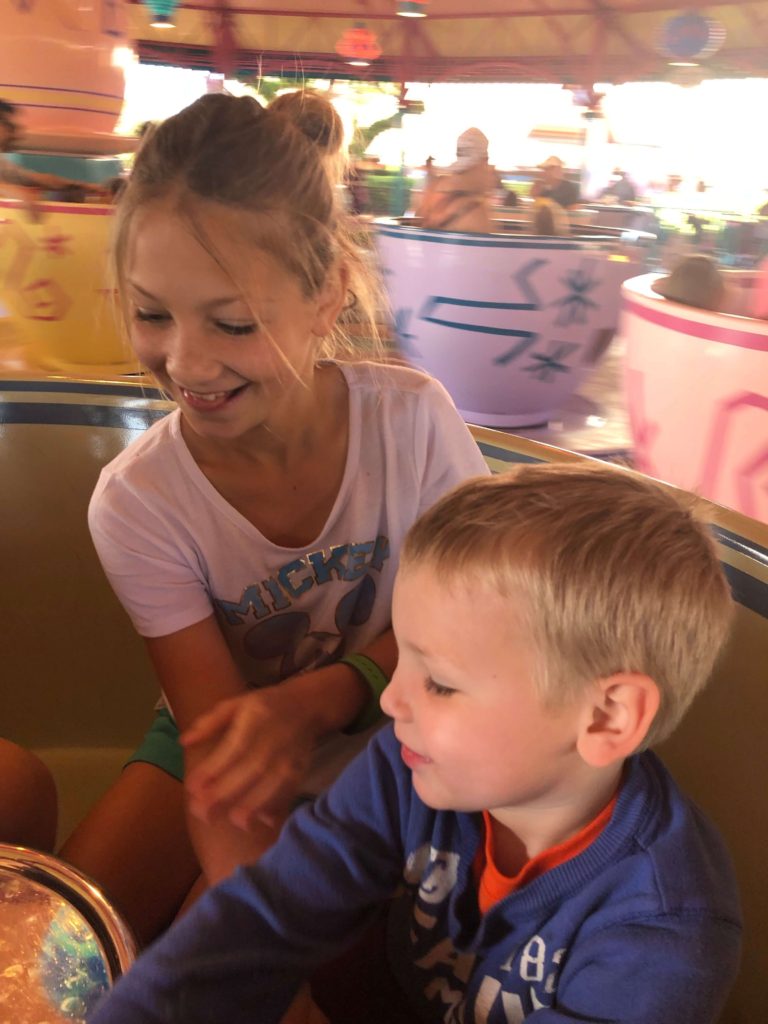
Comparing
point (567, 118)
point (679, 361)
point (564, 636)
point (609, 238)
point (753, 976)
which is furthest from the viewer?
point (567, 118)

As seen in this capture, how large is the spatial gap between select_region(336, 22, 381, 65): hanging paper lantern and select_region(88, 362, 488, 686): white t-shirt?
860 mm

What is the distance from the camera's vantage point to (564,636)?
32 cm

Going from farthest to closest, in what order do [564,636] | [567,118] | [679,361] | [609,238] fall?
[567,118], [609,238], [679,361], [564,636]

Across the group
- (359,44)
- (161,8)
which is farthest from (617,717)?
(359,44)

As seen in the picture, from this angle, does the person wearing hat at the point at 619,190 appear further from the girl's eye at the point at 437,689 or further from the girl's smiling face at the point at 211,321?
the girl's eye at the point at 437,689

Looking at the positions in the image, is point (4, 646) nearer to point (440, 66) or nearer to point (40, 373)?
point (40, 373)

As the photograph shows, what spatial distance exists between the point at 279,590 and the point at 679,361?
415 mm

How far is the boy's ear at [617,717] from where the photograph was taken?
1.05 ft

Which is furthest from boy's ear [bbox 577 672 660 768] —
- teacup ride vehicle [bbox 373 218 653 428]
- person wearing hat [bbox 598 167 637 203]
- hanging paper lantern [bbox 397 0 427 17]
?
person wearing hat [bbox 598 167 637 203]

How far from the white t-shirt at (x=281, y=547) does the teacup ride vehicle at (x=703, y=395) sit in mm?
211

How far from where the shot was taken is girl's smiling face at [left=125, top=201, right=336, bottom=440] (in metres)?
0.43

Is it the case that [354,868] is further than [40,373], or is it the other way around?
[40,373]

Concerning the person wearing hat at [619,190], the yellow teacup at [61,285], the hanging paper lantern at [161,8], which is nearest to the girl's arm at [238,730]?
the yellow teacup at [61,285]

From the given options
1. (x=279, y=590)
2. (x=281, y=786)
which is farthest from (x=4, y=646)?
(x=281, y=786)
